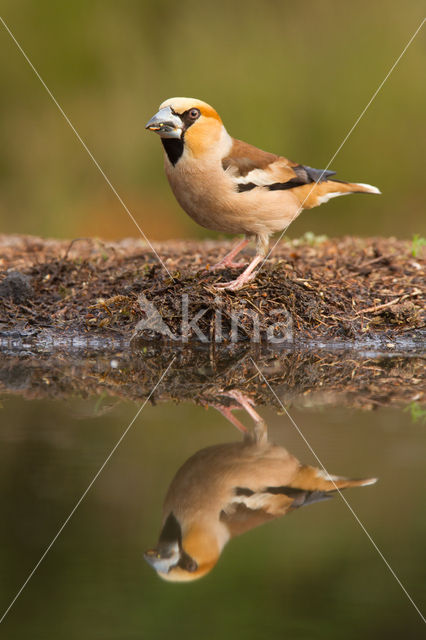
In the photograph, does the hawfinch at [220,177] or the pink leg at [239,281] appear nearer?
the pink leg at [239,281]

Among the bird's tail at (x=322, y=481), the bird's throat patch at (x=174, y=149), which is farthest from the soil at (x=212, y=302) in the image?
the bird's tail at (x=322, y=481)

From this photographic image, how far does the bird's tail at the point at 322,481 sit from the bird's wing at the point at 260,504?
0.02 meters

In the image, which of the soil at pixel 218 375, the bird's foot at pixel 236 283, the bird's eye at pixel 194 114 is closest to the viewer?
the soil at pixel 218 375

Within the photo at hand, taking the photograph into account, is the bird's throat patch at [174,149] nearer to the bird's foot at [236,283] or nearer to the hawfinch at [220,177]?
the hawfinch at [220,177]

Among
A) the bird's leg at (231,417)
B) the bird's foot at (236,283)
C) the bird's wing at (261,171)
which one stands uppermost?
the bird's wing at (261,171)

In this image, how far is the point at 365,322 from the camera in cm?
503

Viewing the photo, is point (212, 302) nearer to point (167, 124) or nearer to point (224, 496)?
point (167, 124)

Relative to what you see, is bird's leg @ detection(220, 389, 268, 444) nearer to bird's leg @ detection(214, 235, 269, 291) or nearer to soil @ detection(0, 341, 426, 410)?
soil @ detection(0, 341, 426, 410)

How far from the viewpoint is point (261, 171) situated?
5.55m

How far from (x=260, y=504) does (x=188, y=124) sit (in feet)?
11.7

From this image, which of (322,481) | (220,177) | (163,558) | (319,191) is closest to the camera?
(163,558)

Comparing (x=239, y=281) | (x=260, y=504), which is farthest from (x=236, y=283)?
(x=260, y=504)

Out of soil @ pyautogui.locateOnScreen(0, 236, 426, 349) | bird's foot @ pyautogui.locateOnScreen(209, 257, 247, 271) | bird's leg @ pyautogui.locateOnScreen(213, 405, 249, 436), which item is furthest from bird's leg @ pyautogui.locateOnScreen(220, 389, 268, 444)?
bird's foot @ pyautogui.locateOnScreen(209, 257, 247, 271)

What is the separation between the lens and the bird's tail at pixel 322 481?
2.37 meters
